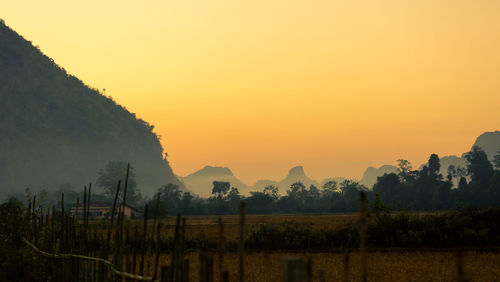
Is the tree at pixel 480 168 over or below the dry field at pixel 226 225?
over

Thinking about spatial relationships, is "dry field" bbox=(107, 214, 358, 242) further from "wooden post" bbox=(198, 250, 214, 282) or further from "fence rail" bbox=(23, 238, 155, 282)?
"wooden post" bbox=(198, 250, 214, 282)

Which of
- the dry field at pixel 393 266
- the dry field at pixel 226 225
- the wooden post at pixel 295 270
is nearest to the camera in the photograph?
the wooden post at pixel 295 270

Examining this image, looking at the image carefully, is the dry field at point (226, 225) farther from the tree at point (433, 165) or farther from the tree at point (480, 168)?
the tree at point (480, 168)

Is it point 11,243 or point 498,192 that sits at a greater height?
point 498,192

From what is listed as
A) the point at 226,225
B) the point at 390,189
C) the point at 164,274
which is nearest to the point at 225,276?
the point at 164,274

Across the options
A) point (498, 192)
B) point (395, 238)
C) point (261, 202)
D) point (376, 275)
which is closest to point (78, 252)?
point (376, 275)

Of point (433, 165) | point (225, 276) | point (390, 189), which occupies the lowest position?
point (225, 276)

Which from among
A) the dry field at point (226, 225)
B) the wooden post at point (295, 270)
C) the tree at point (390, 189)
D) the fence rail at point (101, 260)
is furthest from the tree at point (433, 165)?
the wooden post at point (295, 270)

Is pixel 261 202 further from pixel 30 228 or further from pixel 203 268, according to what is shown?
pixel 203 268

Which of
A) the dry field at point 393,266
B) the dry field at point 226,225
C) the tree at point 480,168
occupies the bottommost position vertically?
the dry field at point 393,266

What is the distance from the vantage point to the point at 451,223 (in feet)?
97.1

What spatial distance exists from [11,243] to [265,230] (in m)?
18.0

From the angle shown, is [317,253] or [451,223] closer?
[317,253]

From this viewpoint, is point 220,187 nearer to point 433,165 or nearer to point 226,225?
point 433,165
